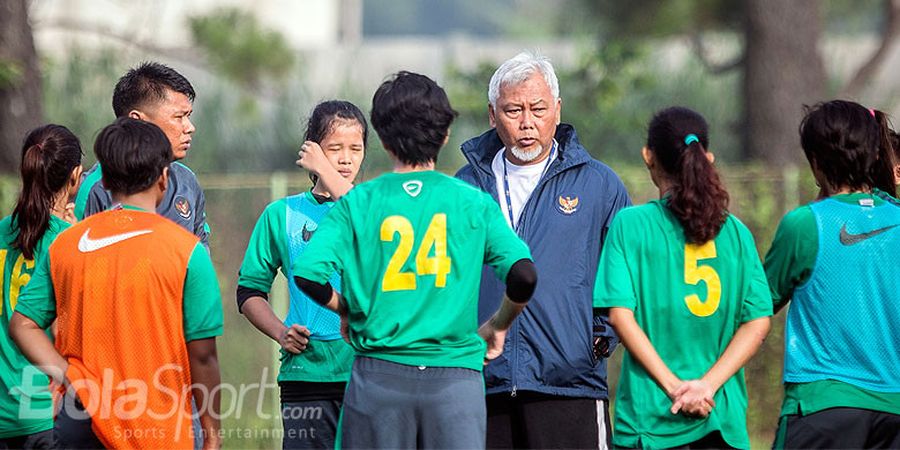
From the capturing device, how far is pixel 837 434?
4.70m

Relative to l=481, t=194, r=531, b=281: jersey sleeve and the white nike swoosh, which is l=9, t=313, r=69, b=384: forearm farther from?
l=481, t=194, r=531, b=281: jersey sleeve

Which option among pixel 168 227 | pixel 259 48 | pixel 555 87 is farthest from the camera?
pixel 259 48

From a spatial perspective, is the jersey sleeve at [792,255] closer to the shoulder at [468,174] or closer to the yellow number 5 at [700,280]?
the yellow number 5 at [700,280]

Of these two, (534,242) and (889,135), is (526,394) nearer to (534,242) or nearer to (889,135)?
(534,242)

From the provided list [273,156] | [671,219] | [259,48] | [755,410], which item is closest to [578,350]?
[671,219]

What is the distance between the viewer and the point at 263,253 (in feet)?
18.4

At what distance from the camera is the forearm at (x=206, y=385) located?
4.53 meters

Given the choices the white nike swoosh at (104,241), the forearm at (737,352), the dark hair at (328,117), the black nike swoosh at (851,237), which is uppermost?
the dark hair at (328,117)

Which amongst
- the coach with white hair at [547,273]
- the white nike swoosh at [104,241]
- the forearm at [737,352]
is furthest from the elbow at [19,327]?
the forearm at [737,352]

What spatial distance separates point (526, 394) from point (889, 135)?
1.84 metres

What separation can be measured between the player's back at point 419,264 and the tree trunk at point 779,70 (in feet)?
29.6

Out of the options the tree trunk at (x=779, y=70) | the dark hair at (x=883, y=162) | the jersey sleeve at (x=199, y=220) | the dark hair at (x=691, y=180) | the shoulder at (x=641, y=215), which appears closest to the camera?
the dark hair at (x=691, y=180)

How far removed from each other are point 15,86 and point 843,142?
7.75 meters

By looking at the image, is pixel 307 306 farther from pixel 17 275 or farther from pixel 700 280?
pixel 700 280
